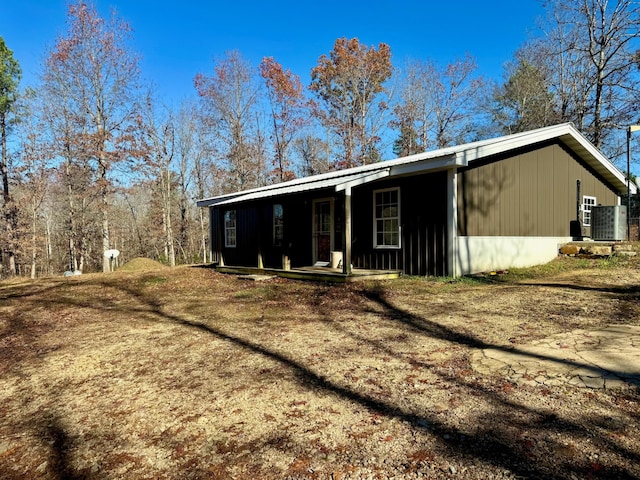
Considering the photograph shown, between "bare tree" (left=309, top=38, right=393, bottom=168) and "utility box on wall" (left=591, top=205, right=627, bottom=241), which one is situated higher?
"bare tree" (left=309, top=38, right=393, bottom=168)

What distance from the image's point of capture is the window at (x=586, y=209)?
12570 millimetres

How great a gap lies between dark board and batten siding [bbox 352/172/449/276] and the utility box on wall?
647cm

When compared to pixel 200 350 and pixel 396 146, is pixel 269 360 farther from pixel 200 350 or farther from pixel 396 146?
pixel 396 146

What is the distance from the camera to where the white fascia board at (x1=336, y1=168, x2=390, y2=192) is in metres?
8.45

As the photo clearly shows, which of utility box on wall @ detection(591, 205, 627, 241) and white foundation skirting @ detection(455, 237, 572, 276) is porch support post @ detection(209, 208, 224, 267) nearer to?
white foundation skirting @ detection(455, 237, 572, 276)

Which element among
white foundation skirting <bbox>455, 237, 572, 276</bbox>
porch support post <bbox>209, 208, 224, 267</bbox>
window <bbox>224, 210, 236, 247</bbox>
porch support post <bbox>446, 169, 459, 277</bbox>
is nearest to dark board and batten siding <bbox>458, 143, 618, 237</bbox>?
white foundation skirting <bbox>455, 237, 572, 276</bbox>

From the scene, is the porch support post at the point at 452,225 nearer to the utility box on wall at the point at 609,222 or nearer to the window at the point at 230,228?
the utility box on wall at the point at 609,222

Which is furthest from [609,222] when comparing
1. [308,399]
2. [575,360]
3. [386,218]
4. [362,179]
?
[308,399]

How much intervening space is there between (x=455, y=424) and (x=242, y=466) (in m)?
1.34

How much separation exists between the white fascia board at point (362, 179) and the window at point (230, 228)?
7.28 meters

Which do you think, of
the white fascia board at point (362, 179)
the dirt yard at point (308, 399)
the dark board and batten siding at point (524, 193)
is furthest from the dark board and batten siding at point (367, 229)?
the dirt yard at point (308, 399)

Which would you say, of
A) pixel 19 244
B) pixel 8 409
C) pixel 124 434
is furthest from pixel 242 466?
pixel 19 244

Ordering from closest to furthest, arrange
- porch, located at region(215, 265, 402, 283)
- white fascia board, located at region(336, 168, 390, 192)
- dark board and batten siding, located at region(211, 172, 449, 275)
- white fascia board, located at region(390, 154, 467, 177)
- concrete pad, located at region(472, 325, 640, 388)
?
concrete pad, located at region(472, 325, 640, 388)
white fascia board, located at region(390, 154, 467, 177)
white fascia board, located at region(336, 168, 390, 192)
porch, located at region(215, 265, 402, 283)
dark board and batten siding, located at region(211, 172, 449, 275)

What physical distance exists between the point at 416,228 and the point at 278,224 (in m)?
5.02
